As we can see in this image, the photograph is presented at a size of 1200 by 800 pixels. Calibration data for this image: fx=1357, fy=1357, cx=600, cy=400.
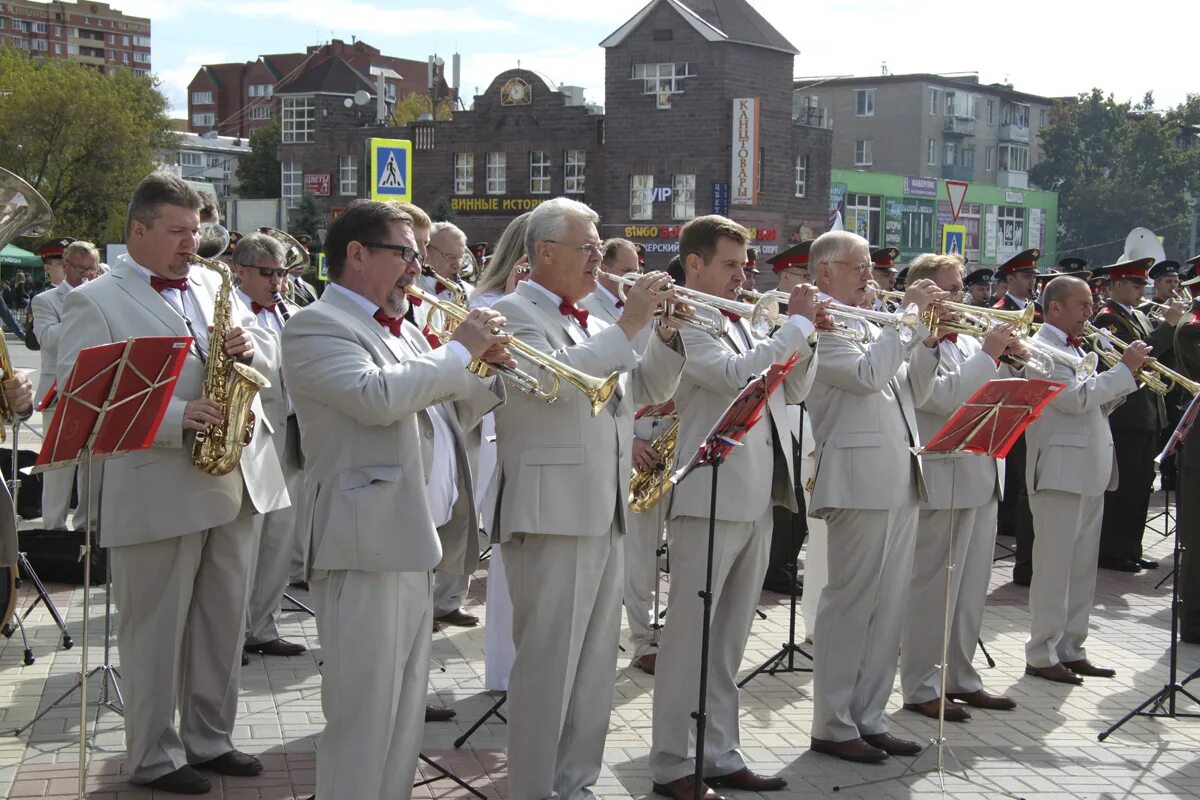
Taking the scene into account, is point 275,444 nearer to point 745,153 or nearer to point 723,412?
point 723,412

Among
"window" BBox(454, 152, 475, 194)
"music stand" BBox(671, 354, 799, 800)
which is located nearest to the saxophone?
"music stand" BBox(671, 354, 799, 800)

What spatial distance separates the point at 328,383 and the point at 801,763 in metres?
3.19

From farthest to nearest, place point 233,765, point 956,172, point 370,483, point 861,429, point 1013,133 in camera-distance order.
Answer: point 1013,133 < point 956,172 < point 861,429 < point 233,765 < point 370,483

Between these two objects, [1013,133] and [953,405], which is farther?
[1013,133]

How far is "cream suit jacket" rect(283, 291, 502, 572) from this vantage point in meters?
4.54

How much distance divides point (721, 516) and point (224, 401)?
217 centimetres

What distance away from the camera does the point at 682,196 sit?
205ft

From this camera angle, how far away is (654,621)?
351 inches

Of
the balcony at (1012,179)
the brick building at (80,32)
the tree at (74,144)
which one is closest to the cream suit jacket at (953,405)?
the tree at (74,144)

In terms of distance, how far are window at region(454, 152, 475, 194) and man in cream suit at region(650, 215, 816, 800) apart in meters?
62.6

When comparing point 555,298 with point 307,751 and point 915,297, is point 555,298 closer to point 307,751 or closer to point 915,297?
point 915,297

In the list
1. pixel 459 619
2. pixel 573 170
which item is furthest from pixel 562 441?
pixel 573 170

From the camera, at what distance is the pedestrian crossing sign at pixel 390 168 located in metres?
14.4

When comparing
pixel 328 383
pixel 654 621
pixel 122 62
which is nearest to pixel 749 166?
pixel 654 621
